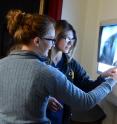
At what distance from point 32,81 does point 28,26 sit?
0.28 m

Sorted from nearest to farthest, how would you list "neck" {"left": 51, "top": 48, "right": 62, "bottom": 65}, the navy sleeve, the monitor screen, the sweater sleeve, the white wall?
the sweater sleeve, "neck" {"left": 51, "top": 48, "right": 62, "bottom": 65}, the navy sleeve, the monitor screen, the white wall

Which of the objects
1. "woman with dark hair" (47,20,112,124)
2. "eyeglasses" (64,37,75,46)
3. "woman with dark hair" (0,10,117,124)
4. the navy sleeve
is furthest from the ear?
the navy sleeve

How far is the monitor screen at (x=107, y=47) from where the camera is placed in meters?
2.24

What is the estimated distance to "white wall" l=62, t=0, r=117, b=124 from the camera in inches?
122

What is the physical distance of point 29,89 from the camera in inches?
50.3

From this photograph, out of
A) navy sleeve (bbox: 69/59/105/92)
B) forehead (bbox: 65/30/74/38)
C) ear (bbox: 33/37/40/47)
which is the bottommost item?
navy sleeve (bbox: 69/59/105/92)

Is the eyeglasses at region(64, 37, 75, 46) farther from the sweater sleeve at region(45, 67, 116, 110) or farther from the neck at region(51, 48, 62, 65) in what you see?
the sweater sleeve at region(45, 67, 116, 110)

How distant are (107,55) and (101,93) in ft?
3.22

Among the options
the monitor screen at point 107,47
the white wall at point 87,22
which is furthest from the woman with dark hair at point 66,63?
the white wall at point 87,22

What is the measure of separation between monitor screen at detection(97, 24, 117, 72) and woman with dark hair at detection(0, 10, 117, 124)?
3.01 feet

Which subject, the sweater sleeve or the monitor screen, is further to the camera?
the monitor screen

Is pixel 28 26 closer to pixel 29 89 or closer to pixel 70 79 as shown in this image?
pixel 29 89

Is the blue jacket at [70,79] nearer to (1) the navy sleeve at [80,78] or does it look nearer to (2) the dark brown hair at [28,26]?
(1) the navy sleeve at [80,78]

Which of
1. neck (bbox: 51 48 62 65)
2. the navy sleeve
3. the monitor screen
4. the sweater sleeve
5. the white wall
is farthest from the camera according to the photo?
the white wall
